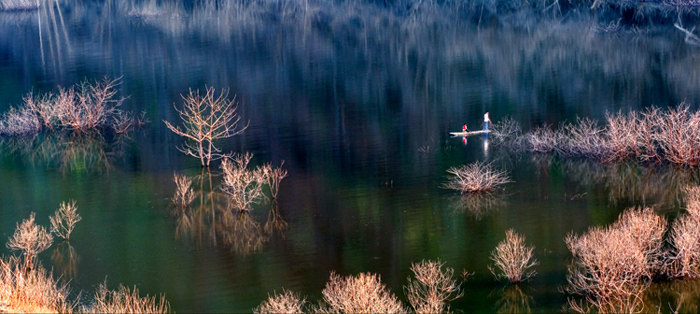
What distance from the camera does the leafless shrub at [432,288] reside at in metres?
19.8

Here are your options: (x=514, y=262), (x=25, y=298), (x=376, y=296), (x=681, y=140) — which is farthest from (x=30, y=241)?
(x=681, y=140)

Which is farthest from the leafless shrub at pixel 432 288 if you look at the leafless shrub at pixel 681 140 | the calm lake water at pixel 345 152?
the leafless shrub at pixel 681 140

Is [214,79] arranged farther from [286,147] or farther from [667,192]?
[667,192]

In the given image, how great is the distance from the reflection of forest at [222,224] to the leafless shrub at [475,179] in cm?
596

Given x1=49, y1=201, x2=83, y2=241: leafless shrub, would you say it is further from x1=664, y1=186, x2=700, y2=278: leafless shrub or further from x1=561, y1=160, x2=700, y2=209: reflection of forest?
x1=561, y1=160, x2=700, y2=209: reflection of forest

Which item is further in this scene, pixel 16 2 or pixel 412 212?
pixel 16 2

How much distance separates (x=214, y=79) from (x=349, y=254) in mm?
29438

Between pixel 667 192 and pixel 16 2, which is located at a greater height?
pixel 667 192

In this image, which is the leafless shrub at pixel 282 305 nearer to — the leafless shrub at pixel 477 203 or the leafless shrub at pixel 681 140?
the leafless shrub at pixel 477 203

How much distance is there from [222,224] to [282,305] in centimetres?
1016

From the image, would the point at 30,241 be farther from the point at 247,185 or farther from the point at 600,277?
the point at 600,277

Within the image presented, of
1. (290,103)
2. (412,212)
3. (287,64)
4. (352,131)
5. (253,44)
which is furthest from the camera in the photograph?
(253,44)

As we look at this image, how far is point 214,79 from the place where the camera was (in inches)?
2032

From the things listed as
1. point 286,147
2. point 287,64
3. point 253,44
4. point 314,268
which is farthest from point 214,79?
point 314,268
